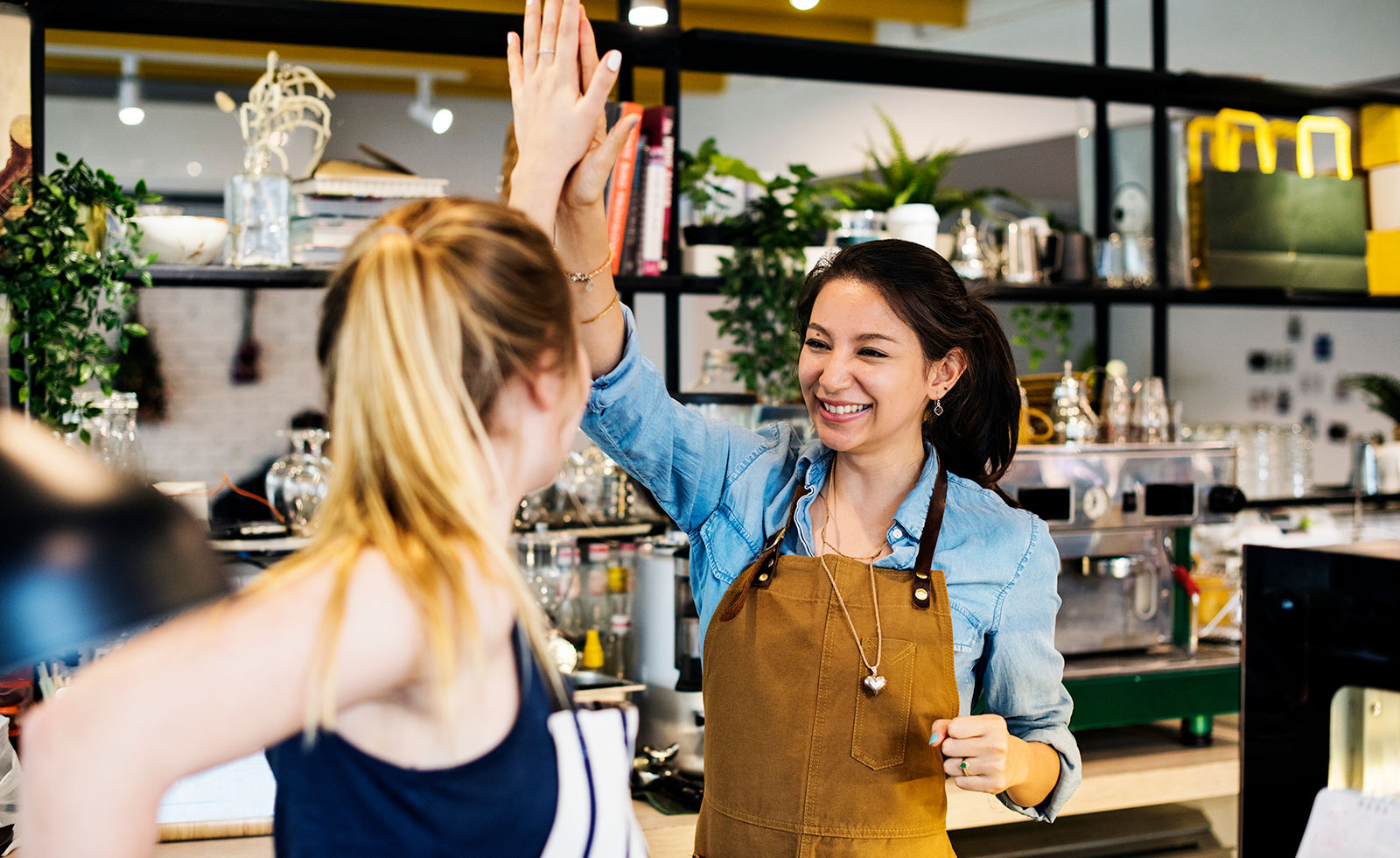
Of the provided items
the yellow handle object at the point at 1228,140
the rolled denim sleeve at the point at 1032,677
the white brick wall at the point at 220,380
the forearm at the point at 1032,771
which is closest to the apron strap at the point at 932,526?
the rolled denim sleeve at the point at 1032,677

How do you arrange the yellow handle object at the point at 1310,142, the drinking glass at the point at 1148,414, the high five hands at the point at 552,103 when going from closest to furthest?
the high five hands at the point at 552,103
the drinking glass at the point at 1148,414
the yellow handle object at the point at 1310,142

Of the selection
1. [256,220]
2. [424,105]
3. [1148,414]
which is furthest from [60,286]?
[424,105]

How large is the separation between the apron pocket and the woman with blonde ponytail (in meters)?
0.65

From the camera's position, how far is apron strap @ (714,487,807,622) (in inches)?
62.8

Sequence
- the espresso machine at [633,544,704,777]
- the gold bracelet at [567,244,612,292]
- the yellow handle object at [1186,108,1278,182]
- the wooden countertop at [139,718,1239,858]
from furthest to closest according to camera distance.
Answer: the yellow handle object at [1186,108,1278,182]
the espresso machine at [633,544,704,777]
the wooden countertop at [139,718,1239,858]
the gold bracelet at [567,244,612,292]

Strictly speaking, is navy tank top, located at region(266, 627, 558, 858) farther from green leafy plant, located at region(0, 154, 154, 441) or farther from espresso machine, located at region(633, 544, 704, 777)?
green leafy plant, located at region(0, 154, 154, 441)

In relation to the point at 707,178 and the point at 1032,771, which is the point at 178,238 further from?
the point at 1032,771

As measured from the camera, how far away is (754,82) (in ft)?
21.6

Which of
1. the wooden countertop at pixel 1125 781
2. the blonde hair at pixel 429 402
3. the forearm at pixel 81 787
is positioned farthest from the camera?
the wooden countertop at pixel 1125 781

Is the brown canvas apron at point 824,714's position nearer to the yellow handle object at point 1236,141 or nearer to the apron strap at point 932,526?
the apron strap at point 932,526

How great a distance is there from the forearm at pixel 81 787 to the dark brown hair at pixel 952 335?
3.80ft

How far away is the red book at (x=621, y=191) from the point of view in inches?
103

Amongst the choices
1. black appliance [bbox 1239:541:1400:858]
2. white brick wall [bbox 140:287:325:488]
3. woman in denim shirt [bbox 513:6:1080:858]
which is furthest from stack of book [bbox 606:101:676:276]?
white brick wall [bbox 140:287:325:488]

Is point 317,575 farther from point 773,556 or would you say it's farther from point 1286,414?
point 1286,414
